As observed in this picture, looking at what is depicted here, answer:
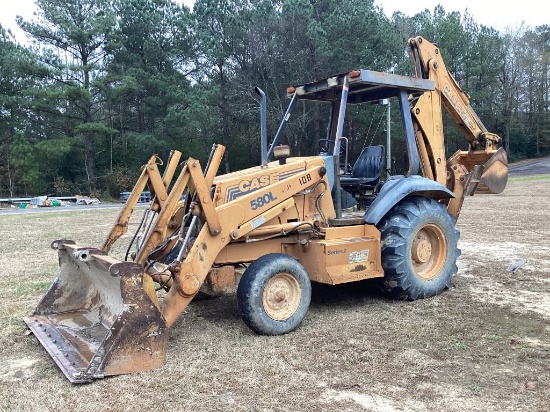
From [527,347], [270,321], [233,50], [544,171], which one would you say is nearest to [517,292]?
[527,347]

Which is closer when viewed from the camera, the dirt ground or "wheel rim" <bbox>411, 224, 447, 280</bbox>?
the dirt ground

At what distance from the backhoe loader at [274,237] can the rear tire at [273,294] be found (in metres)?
0.01

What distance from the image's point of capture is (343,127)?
240 inches

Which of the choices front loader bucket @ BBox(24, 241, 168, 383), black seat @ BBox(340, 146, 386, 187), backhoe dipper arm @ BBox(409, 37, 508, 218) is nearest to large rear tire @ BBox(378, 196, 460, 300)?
black seat @ BBox(340, 146, 386, 187)

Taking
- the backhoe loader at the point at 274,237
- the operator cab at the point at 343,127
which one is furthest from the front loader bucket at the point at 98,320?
the operator cab at the point at 343,127

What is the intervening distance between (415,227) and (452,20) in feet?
121

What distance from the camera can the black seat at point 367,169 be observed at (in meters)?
6.62

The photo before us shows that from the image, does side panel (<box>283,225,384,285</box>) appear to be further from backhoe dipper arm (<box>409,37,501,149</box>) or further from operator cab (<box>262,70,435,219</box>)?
backhoe dipper arm (<box>409,37,501,149</box>)

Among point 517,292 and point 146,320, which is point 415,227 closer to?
point 517,292

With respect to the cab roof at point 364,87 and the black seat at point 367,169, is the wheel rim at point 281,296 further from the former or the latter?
the cab roof at point 364,87

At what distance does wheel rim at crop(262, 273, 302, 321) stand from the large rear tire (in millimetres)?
1322

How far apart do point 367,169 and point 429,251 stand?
1247 millimetres

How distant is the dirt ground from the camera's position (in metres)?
3.68

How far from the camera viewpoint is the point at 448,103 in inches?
294
